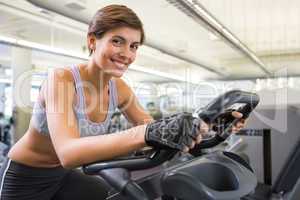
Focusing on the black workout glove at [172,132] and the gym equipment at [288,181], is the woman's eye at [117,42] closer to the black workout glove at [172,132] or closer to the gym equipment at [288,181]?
the black workout glove at [172,132]

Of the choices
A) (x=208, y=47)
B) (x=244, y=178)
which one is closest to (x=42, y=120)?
(x=244, y=178)

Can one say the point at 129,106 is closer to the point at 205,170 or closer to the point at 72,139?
the point at 205,170

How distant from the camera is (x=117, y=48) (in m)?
0.87

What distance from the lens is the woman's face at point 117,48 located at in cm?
86

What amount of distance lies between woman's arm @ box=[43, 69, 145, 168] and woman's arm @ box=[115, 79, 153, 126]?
1.24ft

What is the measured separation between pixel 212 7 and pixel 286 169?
351 cm

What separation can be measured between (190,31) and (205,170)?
561 centimetres

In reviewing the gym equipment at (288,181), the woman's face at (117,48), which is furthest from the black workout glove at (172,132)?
the gym equipment at (288,181)

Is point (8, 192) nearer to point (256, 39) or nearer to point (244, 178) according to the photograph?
point (244, 178)

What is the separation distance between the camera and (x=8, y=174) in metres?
1.06

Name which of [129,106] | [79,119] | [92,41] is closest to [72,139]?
[79,119]

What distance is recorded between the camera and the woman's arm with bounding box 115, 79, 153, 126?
123 cm

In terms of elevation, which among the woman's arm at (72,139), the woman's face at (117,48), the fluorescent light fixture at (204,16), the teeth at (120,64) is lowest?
the woman's arm at (72,139)

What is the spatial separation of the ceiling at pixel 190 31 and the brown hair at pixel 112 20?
2.20m
